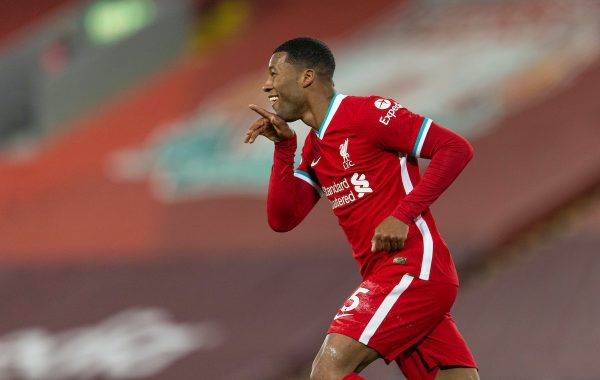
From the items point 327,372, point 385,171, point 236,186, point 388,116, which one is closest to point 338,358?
point 327,372

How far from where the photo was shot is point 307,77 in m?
4.70

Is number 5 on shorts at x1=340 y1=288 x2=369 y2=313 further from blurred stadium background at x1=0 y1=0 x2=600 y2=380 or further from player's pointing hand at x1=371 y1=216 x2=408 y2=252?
blurred stadium background at x1=0 y1=0 x2=600 y2=380

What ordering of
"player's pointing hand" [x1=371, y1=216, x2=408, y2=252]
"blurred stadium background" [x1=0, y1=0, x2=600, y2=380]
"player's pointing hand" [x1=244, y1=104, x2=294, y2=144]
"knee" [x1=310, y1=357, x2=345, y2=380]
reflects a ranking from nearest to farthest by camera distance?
1. "knee" [x1=310, y1=357, x2=345, y2=380]
2. "player's pointing hand" [x1=371, y1=216, x2=408, y2=252]
3. "player's pointing hand" [x1=244, y1=104, x2=294, y2=144]
4. "blurred stadium background" [x1=0, y1=0, x2=600, y2=380]

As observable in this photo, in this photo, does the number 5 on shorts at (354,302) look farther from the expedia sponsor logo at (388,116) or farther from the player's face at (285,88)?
the player's face at (285,88)

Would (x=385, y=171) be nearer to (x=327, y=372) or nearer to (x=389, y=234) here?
(x=389, y=234)

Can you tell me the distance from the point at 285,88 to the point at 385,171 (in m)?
0.55

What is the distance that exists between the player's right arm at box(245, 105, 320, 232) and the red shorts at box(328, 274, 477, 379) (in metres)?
0.54

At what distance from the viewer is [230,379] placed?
26.8 ft

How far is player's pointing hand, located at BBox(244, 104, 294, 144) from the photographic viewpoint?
4.59 metres

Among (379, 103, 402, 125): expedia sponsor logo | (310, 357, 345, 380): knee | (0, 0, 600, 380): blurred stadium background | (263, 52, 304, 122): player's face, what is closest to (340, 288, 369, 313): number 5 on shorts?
(310, 357, 345, 380): knee

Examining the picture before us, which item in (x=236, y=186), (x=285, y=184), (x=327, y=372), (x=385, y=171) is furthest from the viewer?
(x=236, y=186)

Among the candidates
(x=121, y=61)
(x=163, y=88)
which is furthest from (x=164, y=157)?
(x=121, y=61)

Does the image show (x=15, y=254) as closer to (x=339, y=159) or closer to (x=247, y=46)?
(x=247, y=46)

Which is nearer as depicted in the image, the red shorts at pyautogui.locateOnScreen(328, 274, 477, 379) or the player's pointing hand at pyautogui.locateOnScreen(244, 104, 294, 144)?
the red shorts at pyautogui.locateOnScreen(328, 274, 477, 379)
